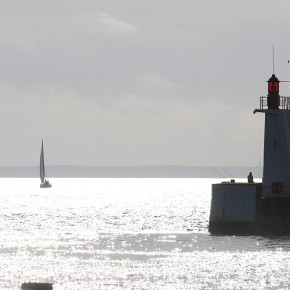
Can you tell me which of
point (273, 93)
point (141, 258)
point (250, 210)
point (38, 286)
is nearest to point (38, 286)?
point (38, 286)

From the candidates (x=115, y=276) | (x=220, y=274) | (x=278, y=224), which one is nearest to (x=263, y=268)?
(x=220, y=274)

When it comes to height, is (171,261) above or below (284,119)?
below

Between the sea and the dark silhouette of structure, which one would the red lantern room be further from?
the dark silhouette of structure

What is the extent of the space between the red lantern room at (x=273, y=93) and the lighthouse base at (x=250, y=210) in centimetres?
621

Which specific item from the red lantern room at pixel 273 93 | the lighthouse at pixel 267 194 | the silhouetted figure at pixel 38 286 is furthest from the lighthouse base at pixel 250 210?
the silhouetted figure at pixel 38 286

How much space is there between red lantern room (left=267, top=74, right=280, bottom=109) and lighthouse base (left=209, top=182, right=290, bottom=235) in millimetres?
6210

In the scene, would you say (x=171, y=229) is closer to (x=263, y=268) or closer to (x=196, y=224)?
(x=196, y=224)

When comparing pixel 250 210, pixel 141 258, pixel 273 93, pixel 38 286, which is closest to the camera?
pixel 38 286

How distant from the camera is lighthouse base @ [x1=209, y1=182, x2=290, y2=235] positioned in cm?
8481

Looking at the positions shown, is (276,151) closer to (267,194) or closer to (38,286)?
(267,194)

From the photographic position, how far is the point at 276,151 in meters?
86.2

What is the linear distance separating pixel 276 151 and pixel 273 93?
465cm

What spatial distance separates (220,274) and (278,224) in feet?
65.5

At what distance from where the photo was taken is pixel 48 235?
317 ft
